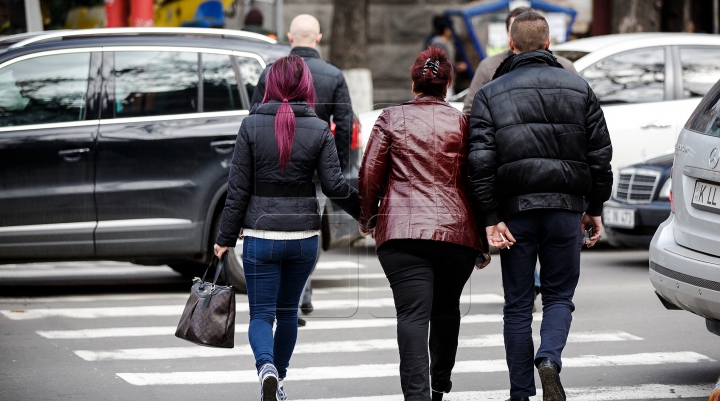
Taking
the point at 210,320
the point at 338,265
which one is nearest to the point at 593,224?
the point at 210,320

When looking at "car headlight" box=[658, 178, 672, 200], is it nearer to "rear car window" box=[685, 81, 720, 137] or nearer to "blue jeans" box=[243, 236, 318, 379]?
"rear car window" box=[685, 81, 720, 137]

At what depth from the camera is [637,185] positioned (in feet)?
33.7

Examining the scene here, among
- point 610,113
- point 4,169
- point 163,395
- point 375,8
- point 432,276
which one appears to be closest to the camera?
point 432,276

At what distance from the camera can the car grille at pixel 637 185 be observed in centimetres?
1013

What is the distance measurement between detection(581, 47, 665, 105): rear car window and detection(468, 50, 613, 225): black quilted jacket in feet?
19.6

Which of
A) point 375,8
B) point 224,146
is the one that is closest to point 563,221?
point 224,146

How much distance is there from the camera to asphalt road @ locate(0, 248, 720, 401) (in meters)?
6.01

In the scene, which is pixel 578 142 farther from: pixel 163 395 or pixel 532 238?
pixel 163 395

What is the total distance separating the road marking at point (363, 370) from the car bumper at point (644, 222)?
11.1 ft

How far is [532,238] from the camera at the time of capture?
5.29 m

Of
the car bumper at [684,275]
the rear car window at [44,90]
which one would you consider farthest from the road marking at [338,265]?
the car bumper at [684,275]

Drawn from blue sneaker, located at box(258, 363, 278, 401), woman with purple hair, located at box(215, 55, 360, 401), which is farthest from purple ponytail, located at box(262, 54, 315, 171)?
blue sneaker, located at box(258, 363, 278, 401)

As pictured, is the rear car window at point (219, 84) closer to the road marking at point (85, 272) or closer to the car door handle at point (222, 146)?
the car door handle at point (222, 146)

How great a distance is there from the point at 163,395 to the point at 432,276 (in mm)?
1626
